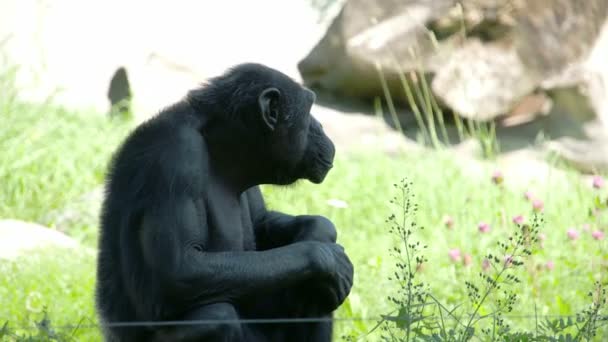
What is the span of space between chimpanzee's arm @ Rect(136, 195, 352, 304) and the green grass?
114 centimetres

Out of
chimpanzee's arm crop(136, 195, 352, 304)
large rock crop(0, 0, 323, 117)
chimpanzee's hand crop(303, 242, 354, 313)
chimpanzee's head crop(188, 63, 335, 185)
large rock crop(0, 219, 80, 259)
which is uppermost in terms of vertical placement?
chimpanzee's head crop(188, 63, 335, 185)

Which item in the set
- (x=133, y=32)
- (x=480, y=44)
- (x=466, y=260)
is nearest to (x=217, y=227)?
(x=466, y=260)

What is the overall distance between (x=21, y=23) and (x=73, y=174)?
3.77 metres

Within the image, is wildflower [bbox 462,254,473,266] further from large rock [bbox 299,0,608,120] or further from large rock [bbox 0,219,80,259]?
large rock [bbox 299,0,608,120]

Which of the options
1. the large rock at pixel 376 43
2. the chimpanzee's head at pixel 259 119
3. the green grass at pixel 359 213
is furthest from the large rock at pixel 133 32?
the chimpanzee's head at pixel 259 119

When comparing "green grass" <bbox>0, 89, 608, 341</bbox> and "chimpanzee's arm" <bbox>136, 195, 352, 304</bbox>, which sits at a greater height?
"chimpanzee's arm" <bbox>136, 195, 352, 304</bbox>

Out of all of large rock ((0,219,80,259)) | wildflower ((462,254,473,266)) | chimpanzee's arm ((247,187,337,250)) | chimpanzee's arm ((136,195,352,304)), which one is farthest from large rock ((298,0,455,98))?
chimpanzee's arm ((136,195,352,304))

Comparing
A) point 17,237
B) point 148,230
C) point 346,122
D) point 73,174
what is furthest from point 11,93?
point 148,230

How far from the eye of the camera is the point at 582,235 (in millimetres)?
5059

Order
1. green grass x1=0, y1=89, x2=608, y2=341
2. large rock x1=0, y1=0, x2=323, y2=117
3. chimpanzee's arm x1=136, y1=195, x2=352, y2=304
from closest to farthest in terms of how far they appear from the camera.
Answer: chimpanzee's arm x1=136, y1=195, x2=352, y2=304, green grass x1=0, y1=89, x2=608, y2=341, large rock x1=0, y1=0, x2=323, y2=117

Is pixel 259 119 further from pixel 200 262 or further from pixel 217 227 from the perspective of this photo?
pixel 200 262

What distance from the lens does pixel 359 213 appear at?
18.9 feet

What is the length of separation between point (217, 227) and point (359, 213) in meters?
3.08

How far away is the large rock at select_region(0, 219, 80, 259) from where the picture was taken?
4.66 m
